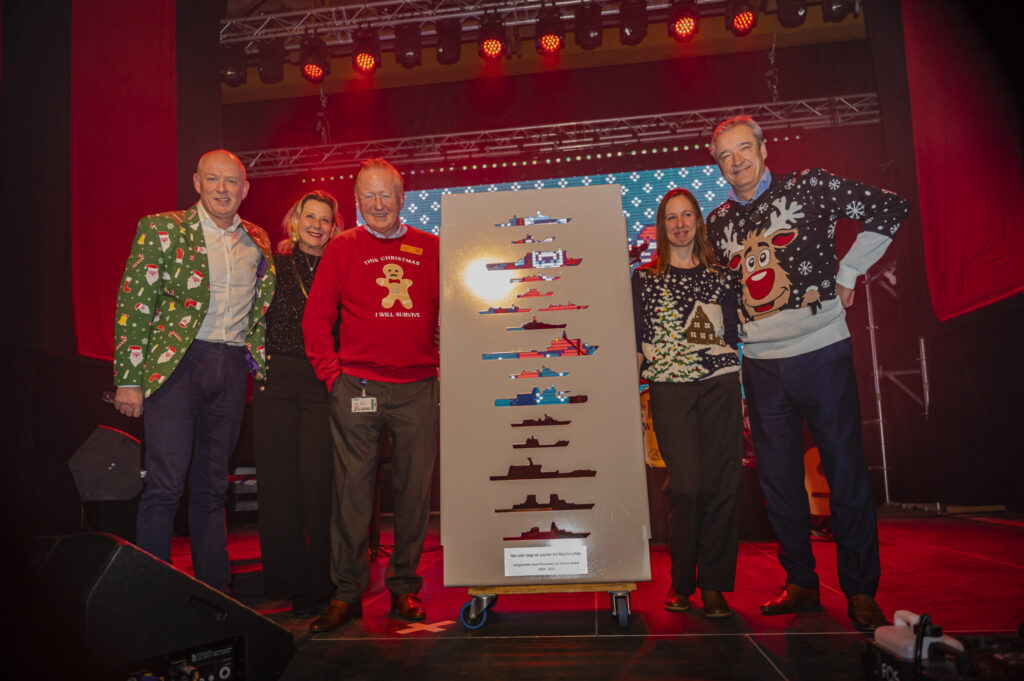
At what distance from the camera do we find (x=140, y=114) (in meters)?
4.06

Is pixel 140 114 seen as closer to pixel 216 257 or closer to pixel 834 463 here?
pixel 216 257

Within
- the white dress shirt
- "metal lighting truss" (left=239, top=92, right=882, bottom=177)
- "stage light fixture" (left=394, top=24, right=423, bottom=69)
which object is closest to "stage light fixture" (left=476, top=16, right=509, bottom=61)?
"stage light fixture" (left=394, top=24, right=423, bottom=69)

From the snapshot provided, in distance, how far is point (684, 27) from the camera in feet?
19.2

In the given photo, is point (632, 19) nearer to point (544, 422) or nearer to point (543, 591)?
point (544, 422)

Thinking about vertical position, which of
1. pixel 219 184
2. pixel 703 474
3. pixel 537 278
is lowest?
pixel 703 474

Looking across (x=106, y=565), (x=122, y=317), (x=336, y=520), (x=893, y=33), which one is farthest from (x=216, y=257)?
(x=893, y=33)

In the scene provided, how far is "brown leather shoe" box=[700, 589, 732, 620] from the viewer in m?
2.10

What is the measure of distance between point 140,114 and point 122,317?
247cm

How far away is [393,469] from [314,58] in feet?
17.5

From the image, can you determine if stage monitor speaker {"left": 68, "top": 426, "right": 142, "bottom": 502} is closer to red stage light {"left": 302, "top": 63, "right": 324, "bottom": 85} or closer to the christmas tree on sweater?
the christmas tree on sweater

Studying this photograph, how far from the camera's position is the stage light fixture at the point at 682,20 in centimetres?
579

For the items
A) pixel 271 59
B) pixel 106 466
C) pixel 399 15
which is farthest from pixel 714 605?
pixel 271 59

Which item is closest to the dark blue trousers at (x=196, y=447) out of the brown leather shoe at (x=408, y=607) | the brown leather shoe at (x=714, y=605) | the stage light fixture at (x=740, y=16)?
the brown leather shoe at (x=408, y=607)

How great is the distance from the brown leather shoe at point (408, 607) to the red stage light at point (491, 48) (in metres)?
5.33
